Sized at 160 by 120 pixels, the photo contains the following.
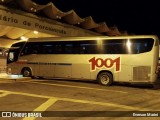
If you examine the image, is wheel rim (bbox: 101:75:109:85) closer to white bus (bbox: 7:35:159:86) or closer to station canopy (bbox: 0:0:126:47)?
white bus (bbox: 7:35:159:86)

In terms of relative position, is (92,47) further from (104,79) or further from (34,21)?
(34,21)

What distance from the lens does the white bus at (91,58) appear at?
1501 cm

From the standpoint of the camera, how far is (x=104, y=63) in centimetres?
1605

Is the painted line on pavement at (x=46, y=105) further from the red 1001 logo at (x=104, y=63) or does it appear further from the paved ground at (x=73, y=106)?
the red 1001 logo at (x=104, y=63)

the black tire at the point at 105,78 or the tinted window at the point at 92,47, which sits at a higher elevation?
the tinted window at the point at 92,47

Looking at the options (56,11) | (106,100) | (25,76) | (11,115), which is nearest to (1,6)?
(25,76)

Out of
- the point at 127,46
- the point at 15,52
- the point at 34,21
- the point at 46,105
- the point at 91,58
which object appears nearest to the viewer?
the point at 46,105

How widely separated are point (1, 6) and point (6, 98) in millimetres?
11404

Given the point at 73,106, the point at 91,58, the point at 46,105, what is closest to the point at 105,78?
the point at 91,58

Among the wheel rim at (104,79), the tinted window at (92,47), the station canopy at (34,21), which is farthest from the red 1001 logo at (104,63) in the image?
the station canopy at (34,21)

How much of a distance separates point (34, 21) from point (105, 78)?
993cm

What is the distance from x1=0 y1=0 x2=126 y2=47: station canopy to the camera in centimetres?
2062

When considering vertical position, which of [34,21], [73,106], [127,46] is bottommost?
[73,106]

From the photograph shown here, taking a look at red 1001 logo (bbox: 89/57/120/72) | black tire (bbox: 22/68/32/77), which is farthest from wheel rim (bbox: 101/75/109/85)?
black tire (bbox: 22/68/32/77)
